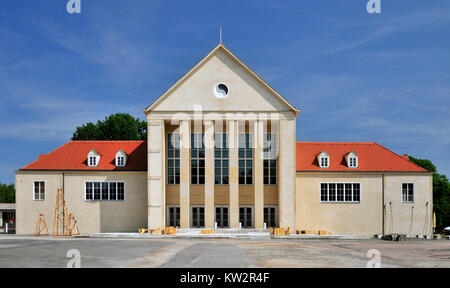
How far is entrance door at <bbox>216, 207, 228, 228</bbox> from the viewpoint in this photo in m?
41.5

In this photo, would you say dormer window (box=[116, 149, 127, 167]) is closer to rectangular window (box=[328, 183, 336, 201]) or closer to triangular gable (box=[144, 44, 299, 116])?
triangular gable (box=[144, 44, 299, 116])

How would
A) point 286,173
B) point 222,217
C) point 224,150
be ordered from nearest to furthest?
point 286,173 < point 222,217 < point 224,150

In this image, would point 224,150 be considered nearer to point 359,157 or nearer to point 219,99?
point 219,99

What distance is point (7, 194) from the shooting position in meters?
115

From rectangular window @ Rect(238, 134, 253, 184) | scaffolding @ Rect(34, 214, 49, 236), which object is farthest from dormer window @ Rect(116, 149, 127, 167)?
rectangular window @ Rect(238, 134, 253, 184)

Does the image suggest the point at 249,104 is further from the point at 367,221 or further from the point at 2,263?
the point at 2,263

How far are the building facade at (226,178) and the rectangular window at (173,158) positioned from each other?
0.10 m

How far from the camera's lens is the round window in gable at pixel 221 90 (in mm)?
40969

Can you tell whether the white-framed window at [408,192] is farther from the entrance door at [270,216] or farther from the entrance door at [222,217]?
the entrance door at [222,217]

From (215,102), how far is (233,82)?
8.76 ft

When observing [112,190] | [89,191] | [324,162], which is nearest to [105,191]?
[112,190]

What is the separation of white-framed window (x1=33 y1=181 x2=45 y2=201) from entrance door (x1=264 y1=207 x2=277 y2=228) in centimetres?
2286

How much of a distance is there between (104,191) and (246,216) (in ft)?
48.7

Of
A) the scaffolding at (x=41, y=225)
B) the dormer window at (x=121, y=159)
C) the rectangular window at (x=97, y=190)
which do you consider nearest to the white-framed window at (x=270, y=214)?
the dormer window at (x=121, y=159)
